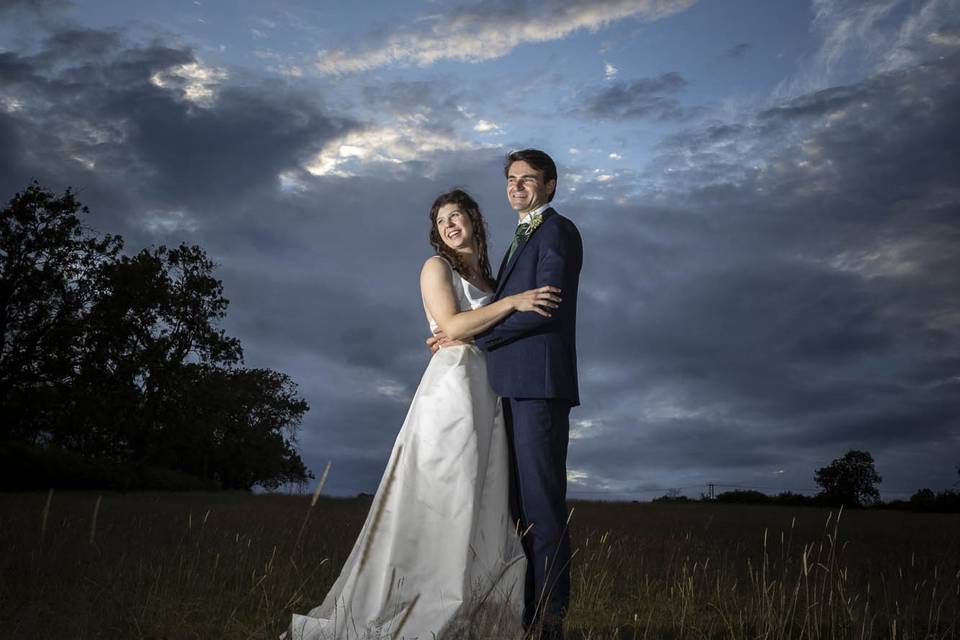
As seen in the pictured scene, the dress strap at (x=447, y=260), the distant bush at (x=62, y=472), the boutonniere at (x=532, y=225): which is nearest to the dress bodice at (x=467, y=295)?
the dress strap at (x=447, y=260)

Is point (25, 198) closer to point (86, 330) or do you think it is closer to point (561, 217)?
point (86, 330)

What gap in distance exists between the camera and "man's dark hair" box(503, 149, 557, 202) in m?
5.03

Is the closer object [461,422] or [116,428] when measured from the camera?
[461,422]

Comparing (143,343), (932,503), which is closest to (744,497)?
(932,503)

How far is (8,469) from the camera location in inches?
947

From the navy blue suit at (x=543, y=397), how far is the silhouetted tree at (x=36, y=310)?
24.6 m

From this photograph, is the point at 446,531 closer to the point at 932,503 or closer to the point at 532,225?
the point at 532,225

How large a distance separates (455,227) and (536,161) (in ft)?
2.31

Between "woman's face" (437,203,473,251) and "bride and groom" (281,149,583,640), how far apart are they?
0.79 feet

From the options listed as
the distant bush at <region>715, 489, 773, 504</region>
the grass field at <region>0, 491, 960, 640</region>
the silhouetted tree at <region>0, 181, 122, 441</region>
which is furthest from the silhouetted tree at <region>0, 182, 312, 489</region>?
the distant bush at <region>715, 489, 773, 504</region>

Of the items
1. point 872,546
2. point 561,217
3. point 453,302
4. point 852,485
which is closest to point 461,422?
point 453,302

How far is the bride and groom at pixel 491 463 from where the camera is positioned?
4762 millimetres

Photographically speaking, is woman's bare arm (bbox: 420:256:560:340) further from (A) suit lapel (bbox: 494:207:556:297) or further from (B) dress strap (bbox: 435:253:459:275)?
(A) suit lapel (bbox: 494:207:556:297)

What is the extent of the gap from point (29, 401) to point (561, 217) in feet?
83.2
